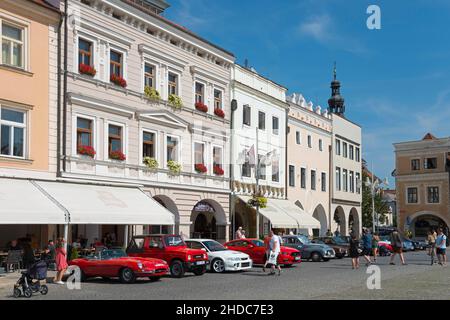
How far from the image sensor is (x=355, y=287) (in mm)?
20078

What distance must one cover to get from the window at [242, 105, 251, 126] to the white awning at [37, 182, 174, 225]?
43.6 feet

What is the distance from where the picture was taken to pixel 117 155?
102ft

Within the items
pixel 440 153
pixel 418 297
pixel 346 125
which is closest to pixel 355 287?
pixel 418 297

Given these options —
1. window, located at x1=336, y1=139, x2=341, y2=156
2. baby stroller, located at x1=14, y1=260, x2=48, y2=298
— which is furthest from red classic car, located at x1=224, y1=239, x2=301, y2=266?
window, located at x1=336, y1=139, x2=341, y2=156

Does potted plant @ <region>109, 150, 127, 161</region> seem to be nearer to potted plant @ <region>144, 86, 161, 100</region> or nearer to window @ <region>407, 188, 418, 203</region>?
potted plant @ <region>144, 86, 161, 100</region>

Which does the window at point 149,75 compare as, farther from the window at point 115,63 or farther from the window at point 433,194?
the window at point 433,194

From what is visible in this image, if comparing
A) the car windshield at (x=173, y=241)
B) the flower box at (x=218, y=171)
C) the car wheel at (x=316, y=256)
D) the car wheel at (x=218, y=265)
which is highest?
the flower box at (x=218, y=171)

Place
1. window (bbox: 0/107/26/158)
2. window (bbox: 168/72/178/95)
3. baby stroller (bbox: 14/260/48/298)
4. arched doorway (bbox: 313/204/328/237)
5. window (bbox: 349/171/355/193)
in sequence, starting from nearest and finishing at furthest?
baby stroller (bbox: 14/260/48/298) → window (bbox: 0/107/26/158) → window (bbox: 168/72/178/95) → arched doorway (bbox: 313/204/328/237) → window (bbox: 349/171/355/193)

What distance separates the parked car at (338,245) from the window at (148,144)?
1082 centimetres

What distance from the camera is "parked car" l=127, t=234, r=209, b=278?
968 inches

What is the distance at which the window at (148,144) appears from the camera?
110ft

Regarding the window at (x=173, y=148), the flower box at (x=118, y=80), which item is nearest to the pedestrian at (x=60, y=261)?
the flower box at (x=118, y=80)
